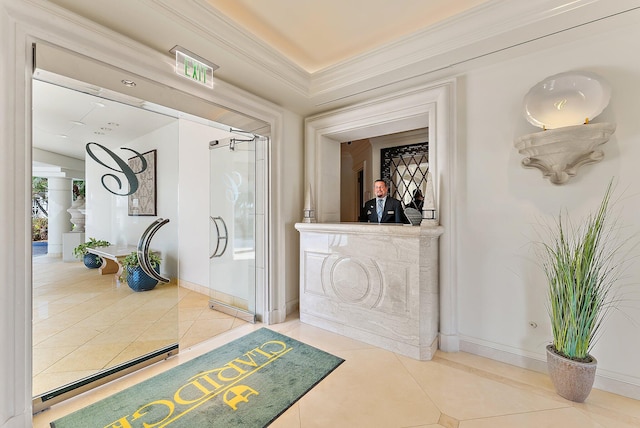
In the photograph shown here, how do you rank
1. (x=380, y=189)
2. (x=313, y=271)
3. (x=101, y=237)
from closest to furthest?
(x=101, y=237) → (x=313, y=271) → (x=380, y=189)

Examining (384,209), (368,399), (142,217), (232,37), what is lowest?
(368,399)

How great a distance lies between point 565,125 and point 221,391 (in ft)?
10.5

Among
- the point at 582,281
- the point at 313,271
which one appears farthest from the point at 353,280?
the point at 582,281

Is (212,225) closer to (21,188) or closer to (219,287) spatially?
(219,287)

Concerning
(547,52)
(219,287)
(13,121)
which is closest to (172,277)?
(219,287)

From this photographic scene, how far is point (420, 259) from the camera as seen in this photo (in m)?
2.33

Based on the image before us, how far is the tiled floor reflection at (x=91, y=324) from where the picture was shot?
77.0 inches

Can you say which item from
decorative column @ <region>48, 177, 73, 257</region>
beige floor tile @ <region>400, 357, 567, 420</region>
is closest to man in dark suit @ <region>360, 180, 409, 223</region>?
beige floor tile @ <region>400, 357, 567, 420</region>

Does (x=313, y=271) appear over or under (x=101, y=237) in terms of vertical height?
under

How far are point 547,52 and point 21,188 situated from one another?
3756mm

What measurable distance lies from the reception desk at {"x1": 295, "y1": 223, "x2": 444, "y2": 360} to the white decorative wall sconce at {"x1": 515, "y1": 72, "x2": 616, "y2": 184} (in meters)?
0.94

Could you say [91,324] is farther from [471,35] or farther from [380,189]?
[471,35]

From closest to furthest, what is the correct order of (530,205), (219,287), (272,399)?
(272,399) < (530,205) < (219,287)

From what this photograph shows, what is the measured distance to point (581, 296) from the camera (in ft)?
5.77
